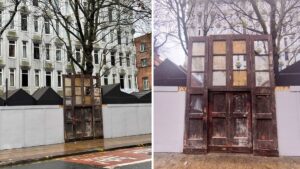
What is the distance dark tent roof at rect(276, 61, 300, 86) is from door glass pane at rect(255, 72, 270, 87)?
0.12 metres

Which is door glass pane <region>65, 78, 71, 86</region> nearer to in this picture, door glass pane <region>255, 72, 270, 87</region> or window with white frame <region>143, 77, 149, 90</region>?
window with white frame <region>143, 77, 149, 90</region>

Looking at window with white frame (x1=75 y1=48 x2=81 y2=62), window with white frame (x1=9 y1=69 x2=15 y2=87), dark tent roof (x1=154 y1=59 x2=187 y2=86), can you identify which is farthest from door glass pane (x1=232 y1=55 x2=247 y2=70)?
window with white frame (x1=9 y1=69 x2=15 y2=87)

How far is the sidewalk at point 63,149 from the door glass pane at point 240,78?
6771mm

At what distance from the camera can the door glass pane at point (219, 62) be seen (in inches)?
234

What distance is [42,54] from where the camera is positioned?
1941 cm

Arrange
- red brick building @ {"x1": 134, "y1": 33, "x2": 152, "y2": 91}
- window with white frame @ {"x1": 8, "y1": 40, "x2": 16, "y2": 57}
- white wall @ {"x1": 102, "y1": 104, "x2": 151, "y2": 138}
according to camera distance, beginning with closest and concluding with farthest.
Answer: red brick building @ {"x1": 134, "y1": 33, "x2": 152, "y2": 91} < white wall @ {"x1": 102, "y1": 104, "x2": 151, "y2": 138} < window with white frame @ {"x1": 8, "y1": 40, "x2": 16, "y2": 57}

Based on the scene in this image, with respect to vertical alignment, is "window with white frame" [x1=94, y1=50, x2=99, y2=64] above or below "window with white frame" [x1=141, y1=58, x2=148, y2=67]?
above

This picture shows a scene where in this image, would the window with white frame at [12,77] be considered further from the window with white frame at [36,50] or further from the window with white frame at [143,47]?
the window with white frame at [143,47]

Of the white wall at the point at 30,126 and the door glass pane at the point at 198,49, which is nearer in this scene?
the door glass pane at the point at 198,49

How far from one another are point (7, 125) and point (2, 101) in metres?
0.90

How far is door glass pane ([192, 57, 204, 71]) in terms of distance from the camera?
19.5 ft

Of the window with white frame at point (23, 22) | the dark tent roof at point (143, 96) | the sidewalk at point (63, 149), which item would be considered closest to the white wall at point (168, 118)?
the sidewalk at point (63, 149)

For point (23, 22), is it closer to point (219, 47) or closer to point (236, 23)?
point (219, 47)

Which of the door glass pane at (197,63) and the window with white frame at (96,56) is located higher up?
the window with white frame at (96,56)
